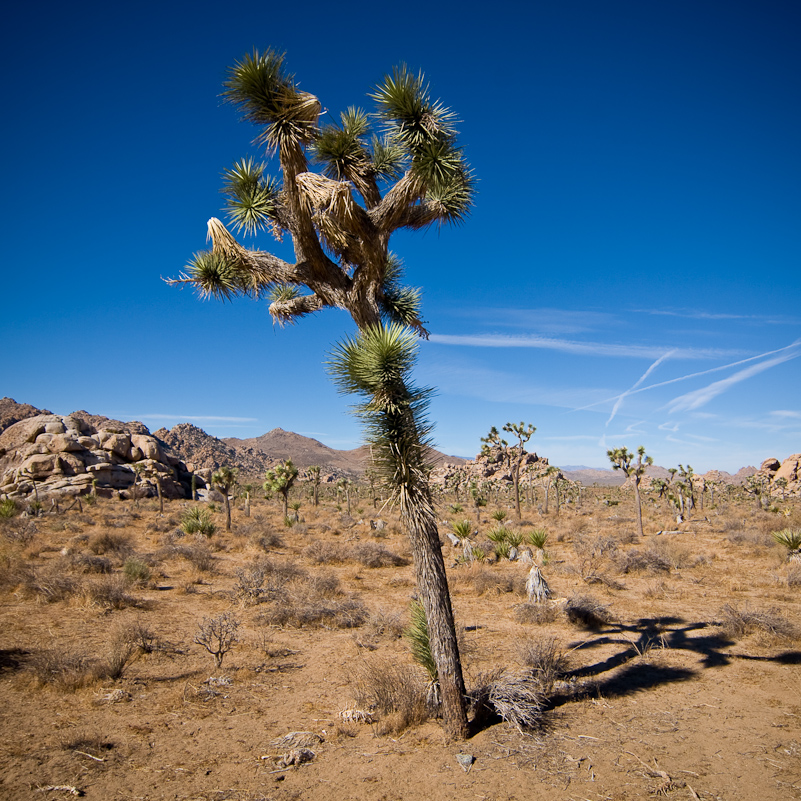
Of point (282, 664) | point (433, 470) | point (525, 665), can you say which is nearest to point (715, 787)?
point (525, 665)

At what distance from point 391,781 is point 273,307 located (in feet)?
18.0

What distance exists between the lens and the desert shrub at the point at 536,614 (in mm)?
9352

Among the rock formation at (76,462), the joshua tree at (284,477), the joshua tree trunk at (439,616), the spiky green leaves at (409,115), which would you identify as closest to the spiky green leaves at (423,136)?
the spiky green leaves at (409,115)

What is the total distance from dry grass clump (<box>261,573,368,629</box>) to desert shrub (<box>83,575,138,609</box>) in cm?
291

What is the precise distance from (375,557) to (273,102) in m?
13.4

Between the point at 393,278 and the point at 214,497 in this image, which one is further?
the point at 214,497

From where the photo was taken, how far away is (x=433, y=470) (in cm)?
493

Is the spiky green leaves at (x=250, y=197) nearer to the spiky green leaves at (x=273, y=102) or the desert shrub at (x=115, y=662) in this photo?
the spiky green leaves at (x=273, y=102)

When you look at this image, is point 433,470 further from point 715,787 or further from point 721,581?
point 721,581

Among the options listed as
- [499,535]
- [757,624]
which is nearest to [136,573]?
[499,535]

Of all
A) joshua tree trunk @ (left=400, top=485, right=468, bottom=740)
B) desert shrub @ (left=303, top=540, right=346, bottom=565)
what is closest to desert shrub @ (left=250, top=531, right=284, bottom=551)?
desert shrub @ (left=303, top=540, right=346, bottom=565)

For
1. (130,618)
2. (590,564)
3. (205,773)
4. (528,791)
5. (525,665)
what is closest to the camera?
(528,791)

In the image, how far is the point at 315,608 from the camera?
9539 millimetres

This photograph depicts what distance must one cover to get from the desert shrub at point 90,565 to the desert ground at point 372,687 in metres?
0.06
